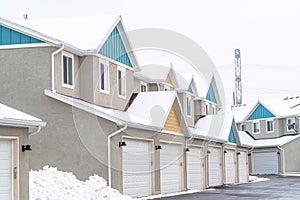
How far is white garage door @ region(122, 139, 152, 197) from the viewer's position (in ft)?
74.5

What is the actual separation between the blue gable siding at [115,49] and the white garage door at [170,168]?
15.1 feet

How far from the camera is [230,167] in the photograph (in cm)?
3969

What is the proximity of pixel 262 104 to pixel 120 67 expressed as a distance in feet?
126

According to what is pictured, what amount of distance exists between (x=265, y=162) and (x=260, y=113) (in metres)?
6.69

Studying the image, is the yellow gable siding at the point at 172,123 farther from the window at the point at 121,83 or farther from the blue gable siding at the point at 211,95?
the blue gable siding at the point at 211,95

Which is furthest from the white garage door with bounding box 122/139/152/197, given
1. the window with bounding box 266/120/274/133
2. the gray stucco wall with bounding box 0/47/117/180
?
the window with bounding box 266/120/274/133

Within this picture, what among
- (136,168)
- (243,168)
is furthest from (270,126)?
(136,168)

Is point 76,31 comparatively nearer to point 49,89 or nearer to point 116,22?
point 116,22

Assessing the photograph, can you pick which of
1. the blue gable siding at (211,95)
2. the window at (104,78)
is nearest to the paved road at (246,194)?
the window at (104,78)

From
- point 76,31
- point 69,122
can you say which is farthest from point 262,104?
point 69,122

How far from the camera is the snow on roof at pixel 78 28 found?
25.1 metres

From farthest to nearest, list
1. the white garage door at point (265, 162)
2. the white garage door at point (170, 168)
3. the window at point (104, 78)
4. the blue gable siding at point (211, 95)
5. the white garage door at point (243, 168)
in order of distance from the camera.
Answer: the white garage door at point (265, 162) < the blue gable siding at point (211, 95) < the white garage door at point (243, 168) < the white garage door at point (170, 168) < the window at point (104, 78)

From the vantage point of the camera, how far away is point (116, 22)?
26516 millimetres

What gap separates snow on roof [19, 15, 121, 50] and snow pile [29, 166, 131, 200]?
6.49m
